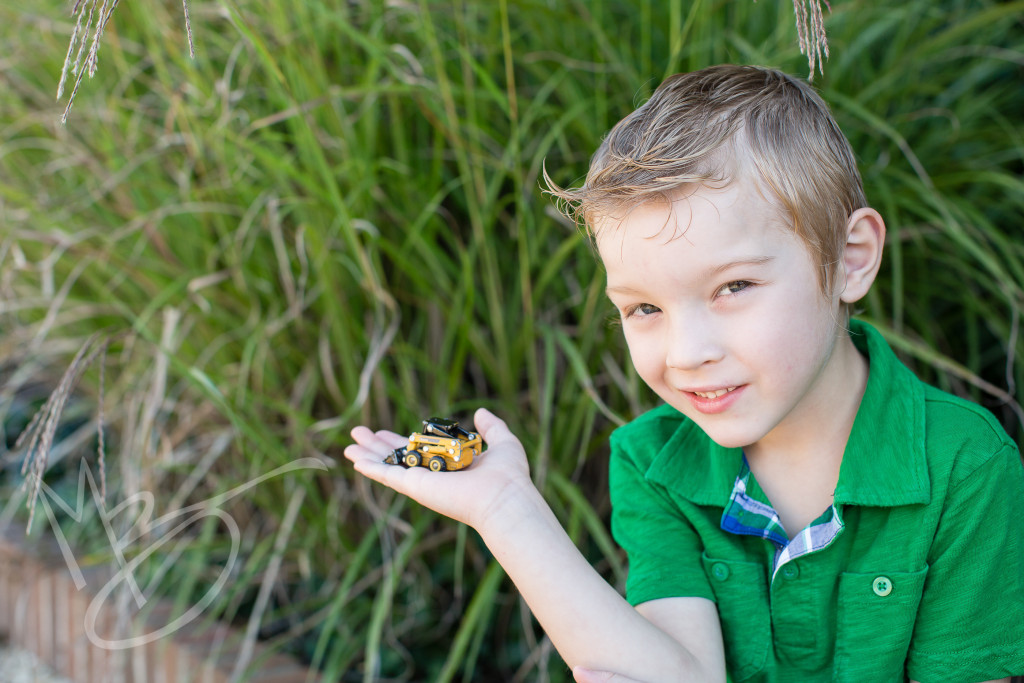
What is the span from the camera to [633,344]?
3.70 feet

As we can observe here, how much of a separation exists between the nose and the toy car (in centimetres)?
32

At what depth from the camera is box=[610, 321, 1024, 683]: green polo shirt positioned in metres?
1.11

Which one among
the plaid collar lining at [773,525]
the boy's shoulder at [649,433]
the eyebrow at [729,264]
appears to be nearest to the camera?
the eyebrow at [729,264]

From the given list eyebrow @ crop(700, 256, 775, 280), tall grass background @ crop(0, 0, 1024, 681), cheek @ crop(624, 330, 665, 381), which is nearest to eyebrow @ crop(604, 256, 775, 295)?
eyebrow @ crop(700, 256, 775, 280)

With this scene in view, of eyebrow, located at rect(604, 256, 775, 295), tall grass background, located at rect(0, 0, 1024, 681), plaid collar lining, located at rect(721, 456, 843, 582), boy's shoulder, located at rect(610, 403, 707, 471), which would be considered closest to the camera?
eyebrow, located at rect(604, 256, 775, 295)

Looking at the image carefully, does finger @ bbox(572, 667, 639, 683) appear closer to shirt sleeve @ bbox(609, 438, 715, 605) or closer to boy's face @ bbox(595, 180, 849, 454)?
shirt sleeve @ bbox(609, 438, 715, 605)

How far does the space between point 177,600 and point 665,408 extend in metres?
1.50

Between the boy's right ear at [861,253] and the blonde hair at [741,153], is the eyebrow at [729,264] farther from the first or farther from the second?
the boy's right ear at [861,253]

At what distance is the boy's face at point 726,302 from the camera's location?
1031mm

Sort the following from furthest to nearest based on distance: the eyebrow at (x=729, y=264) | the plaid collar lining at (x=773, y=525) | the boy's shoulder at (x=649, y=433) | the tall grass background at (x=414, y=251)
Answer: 1. the tall grass background at (x=414, y=251)
2. the boy's shoulder at (x=649, y=433)
3. the plaid collar lining at (x=773, y=525)
4. the eyebrow at (x=729, y=264)

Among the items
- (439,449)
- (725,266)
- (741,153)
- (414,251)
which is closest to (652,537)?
(439,449)

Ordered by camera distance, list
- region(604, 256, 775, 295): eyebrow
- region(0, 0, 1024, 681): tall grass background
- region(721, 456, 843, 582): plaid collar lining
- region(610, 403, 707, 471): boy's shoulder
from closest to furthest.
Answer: region(604, 256, 775, 295): eyebrow < region(721, 456, 843, 582): plaid collar lining < region(610, 403, 707, 471): boy's shoulder < region(0, 0, 1024, 681): tall grass background

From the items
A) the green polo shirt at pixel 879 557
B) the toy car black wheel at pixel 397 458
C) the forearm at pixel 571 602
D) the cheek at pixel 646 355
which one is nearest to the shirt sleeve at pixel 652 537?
the green polo shirt at pixel 879 557

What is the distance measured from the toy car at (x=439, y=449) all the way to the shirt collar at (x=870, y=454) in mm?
291
